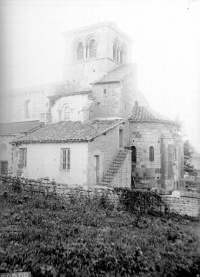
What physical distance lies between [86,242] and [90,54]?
1388cm

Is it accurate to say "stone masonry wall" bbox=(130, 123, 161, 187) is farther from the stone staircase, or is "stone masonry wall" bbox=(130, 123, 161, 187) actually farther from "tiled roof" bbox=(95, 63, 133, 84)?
"tiled roof" bbox=(95, 63, 133, 84)

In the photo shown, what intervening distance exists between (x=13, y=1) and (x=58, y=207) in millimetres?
5582

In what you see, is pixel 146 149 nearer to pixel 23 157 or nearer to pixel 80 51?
pixel 23 157

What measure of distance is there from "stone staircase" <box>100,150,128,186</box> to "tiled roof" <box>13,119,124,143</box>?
1481 mm

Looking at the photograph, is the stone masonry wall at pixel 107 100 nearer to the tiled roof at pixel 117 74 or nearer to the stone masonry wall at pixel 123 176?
the tiled roof at pixel 117 74

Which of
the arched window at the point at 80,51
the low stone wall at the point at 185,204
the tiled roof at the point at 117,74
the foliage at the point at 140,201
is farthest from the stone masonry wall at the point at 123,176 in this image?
the arched window at the point at 80,51

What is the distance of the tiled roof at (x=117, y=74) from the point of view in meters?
14.8

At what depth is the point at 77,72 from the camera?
1734 cm

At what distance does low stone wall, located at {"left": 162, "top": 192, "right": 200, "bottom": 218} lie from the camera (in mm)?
9241

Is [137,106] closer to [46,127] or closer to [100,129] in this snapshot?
[100,129]

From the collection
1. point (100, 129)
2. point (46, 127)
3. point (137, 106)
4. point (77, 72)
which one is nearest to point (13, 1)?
point (100, 129)

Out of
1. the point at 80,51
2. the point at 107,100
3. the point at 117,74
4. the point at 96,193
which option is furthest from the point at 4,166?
the point at 80,51

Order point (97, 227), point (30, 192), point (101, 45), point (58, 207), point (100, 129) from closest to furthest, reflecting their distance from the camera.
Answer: point (97, 227) → point (58, 207) → point (30, 192) → point (100, 129) → point (101, 45)

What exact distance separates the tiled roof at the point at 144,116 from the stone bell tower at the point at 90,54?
3.23 meters
